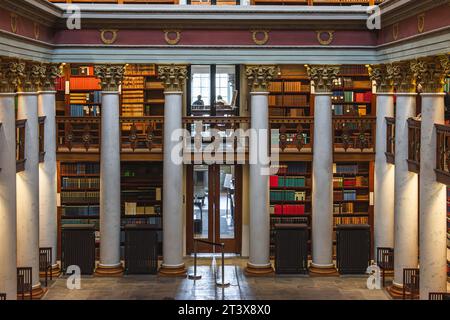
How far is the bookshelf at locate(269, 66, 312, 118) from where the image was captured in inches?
683

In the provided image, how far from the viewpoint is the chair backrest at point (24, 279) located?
13116 mm

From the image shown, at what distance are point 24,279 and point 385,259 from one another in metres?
6.66

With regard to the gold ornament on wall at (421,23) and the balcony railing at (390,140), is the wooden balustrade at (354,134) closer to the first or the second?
the balcony railing at (390,140)

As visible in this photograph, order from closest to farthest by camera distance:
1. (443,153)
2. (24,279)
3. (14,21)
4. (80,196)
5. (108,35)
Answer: (443,153) < (14,21) < (24,279) < (108,35) < (80,196)

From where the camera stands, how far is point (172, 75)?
15.3m

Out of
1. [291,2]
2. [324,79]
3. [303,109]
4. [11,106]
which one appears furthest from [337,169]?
[11,106]

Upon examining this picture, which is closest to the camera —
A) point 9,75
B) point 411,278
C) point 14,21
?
point 14,21

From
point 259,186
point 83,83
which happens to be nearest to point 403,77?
point 259,186

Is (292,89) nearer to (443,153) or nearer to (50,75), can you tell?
(50,75)

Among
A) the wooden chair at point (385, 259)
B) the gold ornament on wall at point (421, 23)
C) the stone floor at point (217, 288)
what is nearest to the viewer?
the gold ornament on wall at point (421, 23)

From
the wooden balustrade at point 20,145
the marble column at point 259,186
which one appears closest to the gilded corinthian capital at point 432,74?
the marble column at point 259,186

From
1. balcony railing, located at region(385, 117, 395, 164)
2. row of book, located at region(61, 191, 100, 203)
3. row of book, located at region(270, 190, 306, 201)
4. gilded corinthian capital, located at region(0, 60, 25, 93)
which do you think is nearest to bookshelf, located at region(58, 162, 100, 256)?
row of book, located at region(61, 191, 100, 203)

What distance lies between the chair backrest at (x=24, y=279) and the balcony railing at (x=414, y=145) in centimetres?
661

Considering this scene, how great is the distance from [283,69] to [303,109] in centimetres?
96
